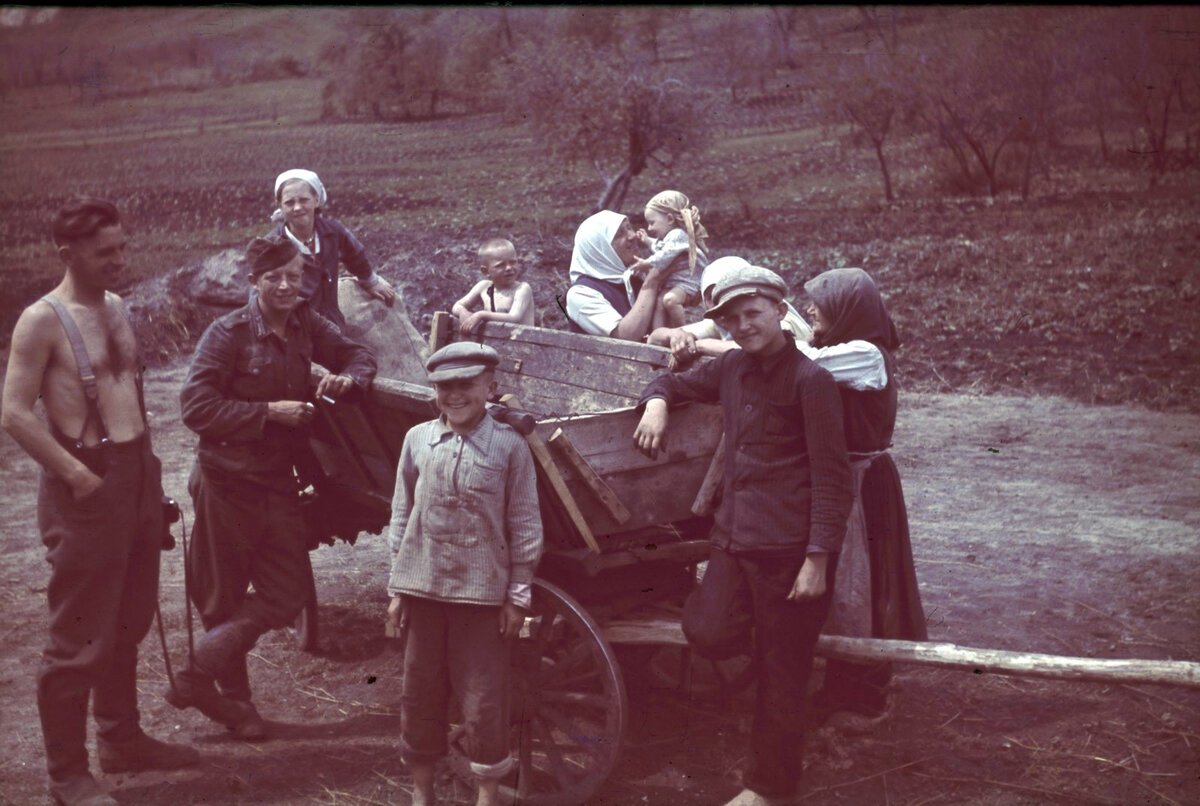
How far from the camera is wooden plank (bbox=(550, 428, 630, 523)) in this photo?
12.1ft

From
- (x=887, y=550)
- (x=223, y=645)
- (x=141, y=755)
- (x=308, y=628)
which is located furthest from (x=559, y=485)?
(x=308, y=628)

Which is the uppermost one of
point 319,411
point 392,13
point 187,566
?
point 392,13

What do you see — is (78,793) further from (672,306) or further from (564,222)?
(564,222)

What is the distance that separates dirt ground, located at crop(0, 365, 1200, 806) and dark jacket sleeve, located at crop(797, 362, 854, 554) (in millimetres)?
1020

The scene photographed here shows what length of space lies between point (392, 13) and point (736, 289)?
9.83m

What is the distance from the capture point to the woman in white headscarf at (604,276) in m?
5.24

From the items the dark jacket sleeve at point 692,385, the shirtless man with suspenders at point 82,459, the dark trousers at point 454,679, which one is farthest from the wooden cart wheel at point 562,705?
the shirtless man with suspenders at point 82,459

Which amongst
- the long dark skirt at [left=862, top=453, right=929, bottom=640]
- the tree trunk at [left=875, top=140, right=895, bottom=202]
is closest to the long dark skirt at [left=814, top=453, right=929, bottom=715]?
the long dark skirt at [left=862, top=453, right=929, bottom=640]

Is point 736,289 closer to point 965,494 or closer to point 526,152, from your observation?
point 965,494

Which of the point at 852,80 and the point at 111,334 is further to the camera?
the point at 852,80

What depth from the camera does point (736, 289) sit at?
11.5 ft

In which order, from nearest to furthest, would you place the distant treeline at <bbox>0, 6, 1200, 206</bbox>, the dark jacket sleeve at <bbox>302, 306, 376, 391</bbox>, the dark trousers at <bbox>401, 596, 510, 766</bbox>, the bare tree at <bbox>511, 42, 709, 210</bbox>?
the dark trousers at <bbox>401, 596, 510, 766</bbox>, the dark jacket sleeve at <bbox>302, 306, 376, 391</bbox>, the distant treeline at <bbox>0, 6, 1200, 206</bbox>, the bare tree at <bbox>511, 42, 709, 210</bbox>

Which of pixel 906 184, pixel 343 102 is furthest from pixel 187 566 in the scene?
pixel 906 184

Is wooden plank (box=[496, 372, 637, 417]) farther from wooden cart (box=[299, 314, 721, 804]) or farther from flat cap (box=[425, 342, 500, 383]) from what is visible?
flat cap (box=[425, 342, 500, 383])
